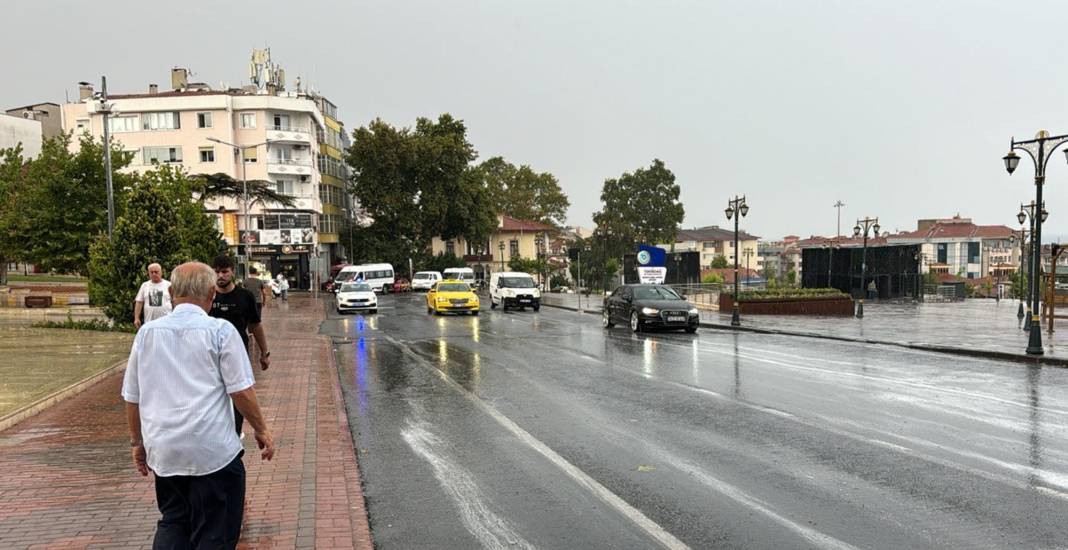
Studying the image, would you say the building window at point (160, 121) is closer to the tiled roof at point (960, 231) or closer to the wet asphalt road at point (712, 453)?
the wet asphalt road at point (712, 453)

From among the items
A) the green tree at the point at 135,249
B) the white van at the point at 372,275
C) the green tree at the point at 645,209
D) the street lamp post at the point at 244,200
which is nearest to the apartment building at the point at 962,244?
the green tree at the point at 645,209

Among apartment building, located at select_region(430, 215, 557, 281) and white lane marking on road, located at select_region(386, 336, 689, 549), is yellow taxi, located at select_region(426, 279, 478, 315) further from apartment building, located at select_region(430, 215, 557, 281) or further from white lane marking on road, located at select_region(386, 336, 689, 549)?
apartment building, located at select_region(430, 215, 557, 281)

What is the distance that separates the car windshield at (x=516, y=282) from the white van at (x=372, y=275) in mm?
19316

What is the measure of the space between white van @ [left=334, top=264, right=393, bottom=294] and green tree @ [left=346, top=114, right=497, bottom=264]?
10.7 meters

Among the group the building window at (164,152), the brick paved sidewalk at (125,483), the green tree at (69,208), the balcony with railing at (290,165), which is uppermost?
the building window at (164,152)

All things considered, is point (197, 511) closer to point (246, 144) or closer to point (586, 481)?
point (586, 481)

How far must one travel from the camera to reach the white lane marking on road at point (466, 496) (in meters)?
4.80

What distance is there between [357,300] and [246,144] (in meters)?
34.0

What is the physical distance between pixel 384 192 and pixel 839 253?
130 feet

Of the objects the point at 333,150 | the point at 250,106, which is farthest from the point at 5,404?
the point at 333,150

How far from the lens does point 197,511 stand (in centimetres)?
330

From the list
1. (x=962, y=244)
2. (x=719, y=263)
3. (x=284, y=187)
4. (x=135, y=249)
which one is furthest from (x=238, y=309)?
(x=962, y=244)

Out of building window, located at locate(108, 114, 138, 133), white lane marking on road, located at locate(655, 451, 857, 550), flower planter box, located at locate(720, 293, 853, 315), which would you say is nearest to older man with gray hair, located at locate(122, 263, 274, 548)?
white lane marking on road, located at locate(655, 451, 857, 550)

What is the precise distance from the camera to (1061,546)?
4590 mm
